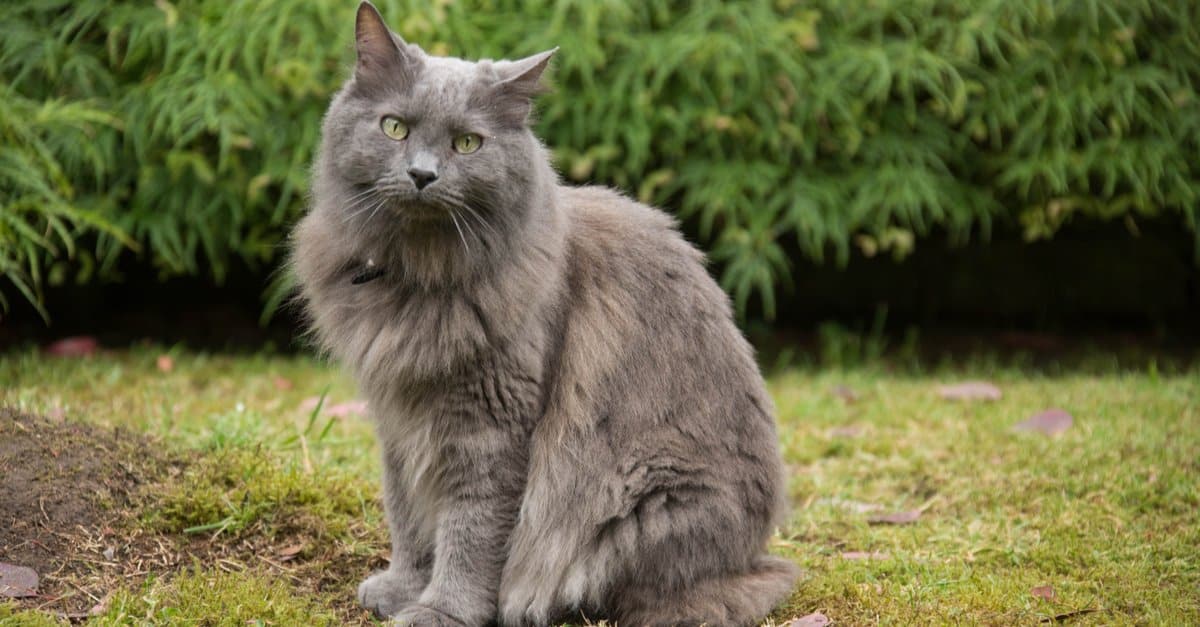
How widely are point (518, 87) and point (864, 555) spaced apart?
171cm

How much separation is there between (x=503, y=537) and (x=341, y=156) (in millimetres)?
1010

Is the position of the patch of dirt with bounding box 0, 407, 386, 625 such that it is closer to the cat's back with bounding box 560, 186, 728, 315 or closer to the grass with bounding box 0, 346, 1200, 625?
the grass with bounding box 0, 346, 1200, 625

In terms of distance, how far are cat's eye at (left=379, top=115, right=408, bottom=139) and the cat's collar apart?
1.09ft

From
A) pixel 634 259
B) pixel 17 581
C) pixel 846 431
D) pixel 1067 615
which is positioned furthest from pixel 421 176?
pixel 846 431

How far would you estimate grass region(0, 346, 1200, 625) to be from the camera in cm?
295

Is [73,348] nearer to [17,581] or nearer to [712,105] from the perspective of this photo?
[17,581]

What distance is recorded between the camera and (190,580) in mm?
2830

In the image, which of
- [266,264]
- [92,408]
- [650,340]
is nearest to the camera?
[650,340]

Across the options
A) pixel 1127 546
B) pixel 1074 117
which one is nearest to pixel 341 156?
pixel 1127 546

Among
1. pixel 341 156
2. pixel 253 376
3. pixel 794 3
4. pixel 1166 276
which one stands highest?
pixel 794 3

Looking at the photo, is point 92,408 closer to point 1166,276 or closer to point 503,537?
point 503,537

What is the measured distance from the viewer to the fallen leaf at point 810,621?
283 cm

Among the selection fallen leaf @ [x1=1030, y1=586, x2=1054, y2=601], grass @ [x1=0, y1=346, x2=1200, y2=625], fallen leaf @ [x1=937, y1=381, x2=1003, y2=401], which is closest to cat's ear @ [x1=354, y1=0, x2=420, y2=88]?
grass @ [x1=0, y1=346, x2=1200, y2=625]

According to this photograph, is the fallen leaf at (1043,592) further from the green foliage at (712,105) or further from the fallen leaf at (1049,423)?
the green foliage at (712,105)
